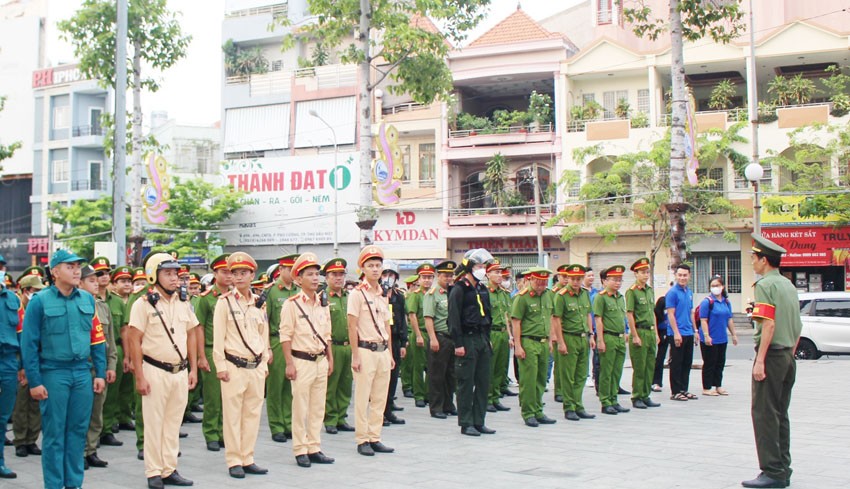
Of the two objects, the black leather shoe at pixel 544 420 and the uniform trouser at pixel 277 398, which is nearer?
the uniform trouser at pixel 277 398

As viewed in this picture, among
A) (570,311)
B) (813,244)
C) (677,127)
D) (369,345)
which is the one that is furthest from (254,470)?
(813,244)

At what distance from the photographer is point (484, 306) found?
10.5 m

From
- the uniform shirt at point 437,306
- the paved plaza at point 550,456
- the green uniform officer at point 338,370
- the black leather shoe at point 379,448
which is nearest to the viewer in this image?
the paved plaza at point 550,456

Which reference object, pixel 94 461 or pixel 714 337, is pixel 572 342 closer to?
pixel 714 337

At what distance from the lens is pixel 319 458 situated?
8852 mm

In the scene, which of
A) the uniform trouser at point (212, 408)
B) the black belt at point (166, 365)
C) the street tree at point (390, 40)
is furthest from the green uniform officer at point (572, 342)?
the street tree at point (390, 40)

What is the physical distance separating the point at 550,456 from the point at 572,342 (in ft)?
9.62

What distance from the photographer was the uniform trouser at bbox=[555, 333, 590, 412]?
38.6ft

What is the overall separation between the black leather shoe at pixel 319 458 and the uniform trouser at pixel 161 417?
4.99 ft

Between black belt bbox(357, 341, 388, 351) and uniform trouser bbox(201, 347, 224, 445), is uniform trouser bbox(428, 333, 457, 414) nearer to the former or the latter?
black belt bbox(357, 341, 388, 351)

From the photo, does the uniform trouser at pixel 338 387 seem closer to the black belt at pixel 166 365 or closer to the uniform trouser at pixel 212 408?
the uniform trouser at pixel 212 408

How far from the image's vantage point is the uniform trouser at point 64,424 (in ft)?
23.6

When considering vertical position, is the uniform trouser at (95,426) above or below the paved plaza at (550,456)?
above

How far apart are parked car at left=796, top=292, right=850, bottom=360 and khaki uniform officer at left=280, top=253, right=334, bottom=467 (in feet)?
47.2
